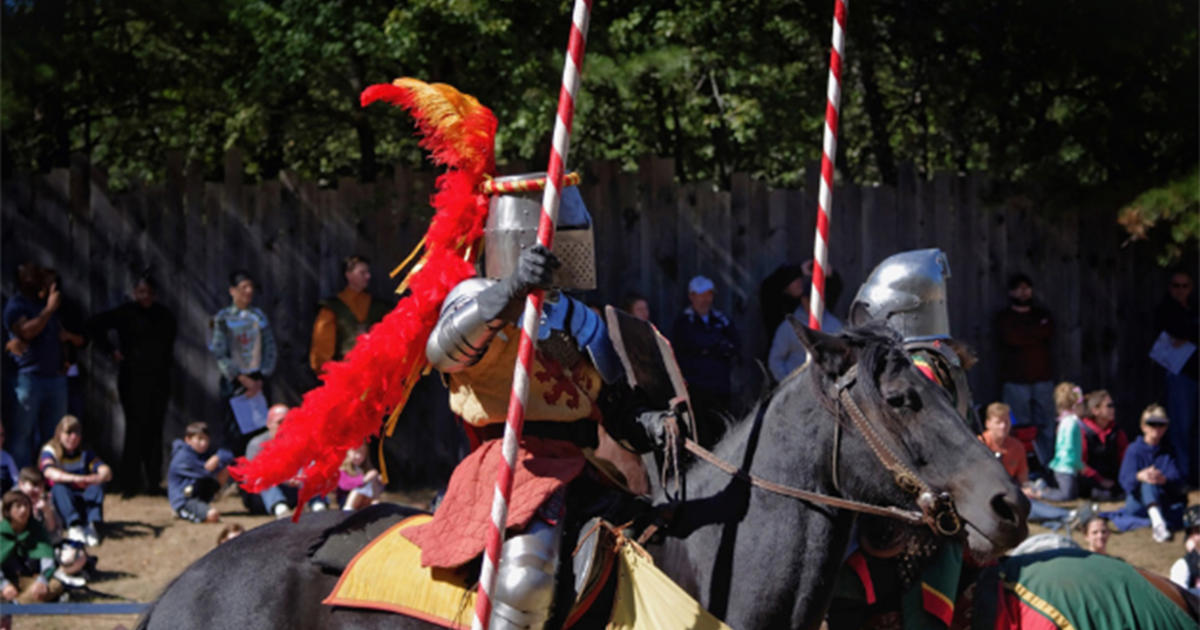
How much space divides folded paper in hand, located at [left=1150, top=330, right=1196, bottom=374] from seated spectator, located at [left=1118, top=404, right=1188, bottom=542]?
108 cm

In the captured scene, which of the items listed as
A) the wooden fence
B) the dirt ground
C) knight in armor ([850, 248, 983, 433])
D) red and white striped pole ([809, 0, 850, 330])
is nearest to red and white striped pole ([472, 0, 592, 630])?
red and white striped pole ([809, 0, 850, 330])

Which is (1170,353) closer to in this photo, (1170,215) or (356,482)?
(1170,215)

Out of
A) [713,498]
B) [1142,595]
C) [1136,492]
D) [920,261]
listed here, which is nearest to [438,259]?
[713,498]

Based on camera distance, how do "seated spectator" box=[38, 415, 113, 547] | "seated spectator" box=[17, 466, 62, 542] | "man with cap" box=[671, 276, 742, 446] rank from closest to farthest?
"seated spectator" box=[17, 466, 62, 542] → "seated spectator" box=[38, 415, 113, 547] → "man with cap" box=[671, 276, 742, 446]

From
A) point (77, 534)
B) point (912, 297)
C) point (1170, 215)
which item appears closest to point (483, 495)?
point (912, 297)

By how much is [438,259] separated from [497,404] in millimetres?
498

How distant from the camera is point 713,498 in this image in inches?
161

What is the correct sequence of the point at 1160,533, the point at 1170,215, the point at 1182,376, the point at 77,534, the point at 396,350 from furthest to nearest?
the point at 1182,376, the point at 1170,215, the point at 1160,533, the point at 77,534, the point at 396,350

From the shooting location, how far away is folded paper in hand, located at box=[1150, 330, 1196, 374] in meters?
10.5

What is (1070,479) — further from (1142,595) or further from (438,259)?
(438,259)

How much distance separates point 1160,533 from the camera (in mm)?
9281

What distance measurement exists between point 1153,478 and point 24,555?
708 cm

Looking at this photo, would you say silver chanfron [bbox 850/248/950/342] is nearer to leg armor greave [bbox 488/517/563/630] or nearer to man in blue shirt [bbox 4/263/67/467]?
leg armor greave [bbox 488/517/563/630]

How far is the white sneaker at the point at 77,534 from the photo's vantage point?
8.41m
